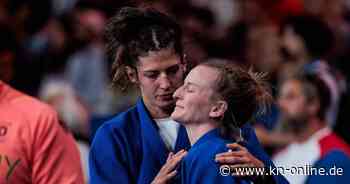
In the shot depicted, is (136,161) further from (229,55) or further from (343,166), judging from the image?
(229,55)

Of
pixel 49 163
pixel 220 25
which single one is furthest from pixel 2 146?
pixel 220 25

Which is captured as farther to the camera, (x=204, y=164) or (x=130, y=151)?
(x=130, y=151)

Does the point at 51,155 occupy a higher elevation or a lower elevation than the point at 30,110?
lower

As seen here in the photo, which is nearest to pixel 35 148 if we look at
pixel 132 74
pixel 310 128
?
pixel 132 74

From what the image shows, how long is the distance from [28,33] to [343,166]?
5542 millimetres

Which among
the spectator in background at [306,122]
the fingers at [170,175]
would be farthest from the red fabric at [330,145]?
the fingers at [170,175]

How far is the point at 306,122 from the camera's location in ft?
21.3

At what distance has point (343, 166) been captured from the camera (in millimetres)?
5551

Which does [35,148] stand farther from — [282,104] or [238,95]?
[282,104]

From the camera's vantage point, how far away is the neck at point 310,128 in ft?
21.1

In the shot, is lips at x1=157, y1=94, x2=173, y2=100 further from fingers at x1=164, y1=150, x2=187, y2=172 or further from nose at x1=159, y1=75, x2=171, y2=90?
fingers at x1=164, y1=150, x2=187, y2=172

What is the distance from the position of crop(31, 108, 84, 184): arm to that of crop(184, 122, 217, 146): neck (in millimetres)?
649

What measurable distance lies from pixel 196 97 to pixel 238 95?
0.57ft

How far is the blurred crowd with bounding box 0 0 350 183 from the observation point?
7434 mm
